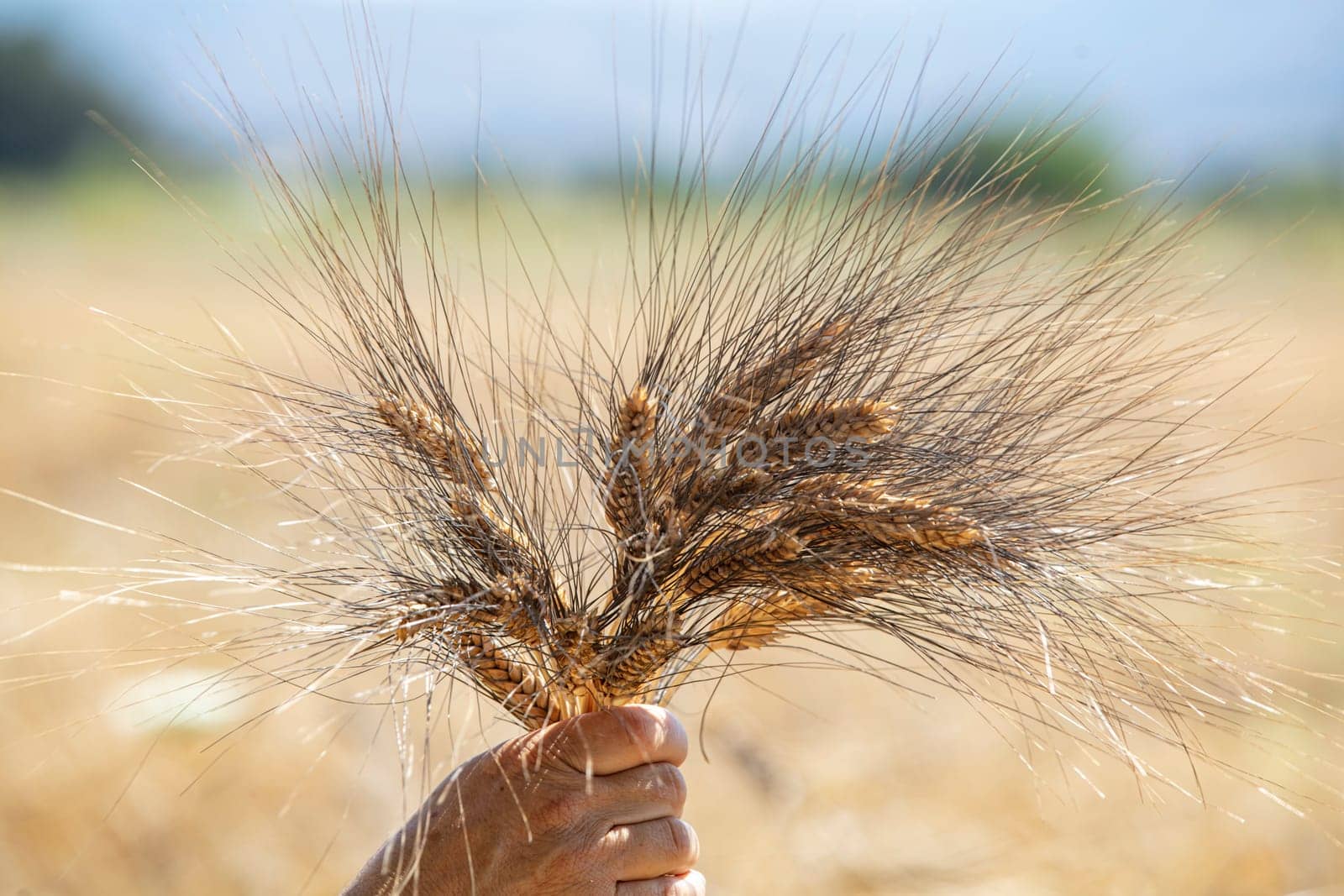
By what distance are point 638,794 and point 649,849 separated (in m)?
0.04

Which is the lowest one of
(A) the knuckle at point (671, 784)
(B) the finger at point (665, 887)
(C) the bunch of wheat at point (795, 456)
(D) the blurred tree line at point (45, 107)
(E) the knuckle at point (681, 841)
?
(B) the finger at point (665, 887)

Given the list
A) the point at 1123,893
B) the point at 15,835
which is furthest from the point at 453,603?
the point at 15,835

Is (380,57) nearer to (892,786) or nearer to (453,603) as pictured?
(453,603)

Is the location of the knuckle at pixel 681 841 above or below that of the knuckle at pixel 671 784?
below

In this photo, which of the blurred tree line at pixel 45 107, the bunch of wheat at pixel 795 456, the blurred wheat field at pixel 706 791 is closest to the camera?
the bunch of wheat at pixel 795 456

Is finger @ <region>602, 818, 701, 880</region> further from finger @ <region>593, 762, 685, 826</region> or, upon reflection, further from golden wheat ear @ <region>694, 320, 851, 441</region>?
golden wheat ear @ <region>694, 320, 851, 441</region>

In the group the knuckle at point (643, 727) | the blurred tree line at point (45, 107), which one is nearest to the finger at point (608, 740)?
the knuckle at point (643, 727)

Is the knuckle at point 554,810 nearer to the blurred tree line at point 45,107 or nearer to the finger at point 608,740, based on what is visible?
the finger at point 608,740

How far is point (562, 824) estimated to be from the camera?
782mm

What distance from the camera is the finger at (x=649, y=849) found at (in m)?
0.79

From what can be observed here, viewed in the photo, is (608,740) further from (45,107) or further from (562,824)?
(45,107)

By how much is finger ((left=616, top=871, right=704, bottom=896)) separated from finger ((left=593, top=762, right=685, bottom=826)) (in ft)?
0.16

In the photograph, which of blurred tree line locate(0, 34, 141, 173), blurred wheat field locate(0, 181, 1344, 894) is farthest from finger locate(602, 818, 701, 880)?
blurred tree line locate(0, 34, 141, 173)

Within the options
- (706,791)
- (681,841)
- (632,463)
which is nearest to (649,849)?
(681,841)
